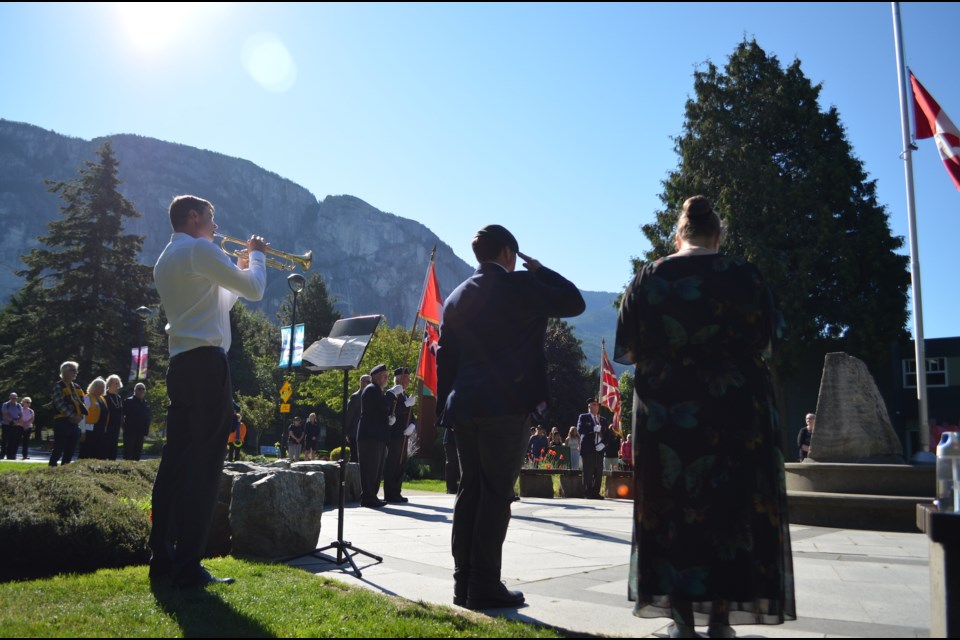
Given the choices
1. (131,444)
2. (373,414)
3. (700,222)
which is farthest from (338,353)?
(131,444)

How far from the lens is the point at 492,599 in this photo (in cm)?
390

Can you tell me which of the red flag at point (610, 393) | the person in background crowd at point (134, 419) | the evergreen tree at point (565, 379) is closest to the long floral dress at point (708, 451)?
the person in background crowd at point (134, 419)

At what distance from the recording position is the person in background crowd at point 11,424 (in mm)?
Answer: 21922

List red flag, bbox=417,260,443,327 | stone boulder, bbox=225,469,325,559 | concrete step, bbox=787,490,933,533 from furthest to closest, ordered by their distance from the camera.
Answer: red flag, bbox=417,260,443,327 → concrete step, bbox=787,490,933,533 → stone boulder, bbox=225,469,325,559

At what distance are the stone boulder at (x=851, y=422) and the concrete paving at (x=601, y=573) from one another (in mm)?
1425

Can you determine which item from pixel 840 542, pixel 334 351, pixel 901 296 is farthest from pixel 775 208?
pixel 334 351

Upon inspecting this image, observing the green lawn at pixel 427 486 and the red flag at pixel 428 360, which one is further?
the green lawn at pixel 427 486

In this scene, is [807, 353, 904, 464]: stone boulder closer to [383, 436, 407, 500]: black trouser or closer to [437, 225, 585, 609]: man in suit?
[383, 436, 407, 500]: black trouser

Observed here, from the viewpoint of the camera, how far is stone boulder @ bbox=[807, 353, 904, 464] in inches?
385

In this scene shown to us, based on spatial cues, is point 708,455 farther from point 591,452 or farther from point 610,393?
point 610,393

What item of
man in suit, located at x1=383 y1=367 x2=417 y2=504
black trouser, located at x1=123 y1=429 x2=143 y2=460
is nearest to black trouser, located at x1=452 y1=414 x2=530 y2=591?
man in suit, located at x1=383 y1=367 x2=417 y2=504

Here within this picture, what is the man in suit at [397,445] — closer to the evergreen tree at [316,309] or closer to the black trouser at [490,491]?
the black trouser at [490,491]

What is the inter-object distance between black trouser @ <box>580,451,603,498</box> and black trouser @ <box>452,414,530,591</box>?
1259cm

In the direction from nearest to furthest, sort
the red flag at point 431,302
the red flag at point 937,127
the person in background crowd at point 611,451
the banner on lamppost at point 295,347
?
the red flag at point 937,127 → the red flag at point 431,302 → the person in background crowd at point 611,451 → the banner on lamppost at point 295,347
